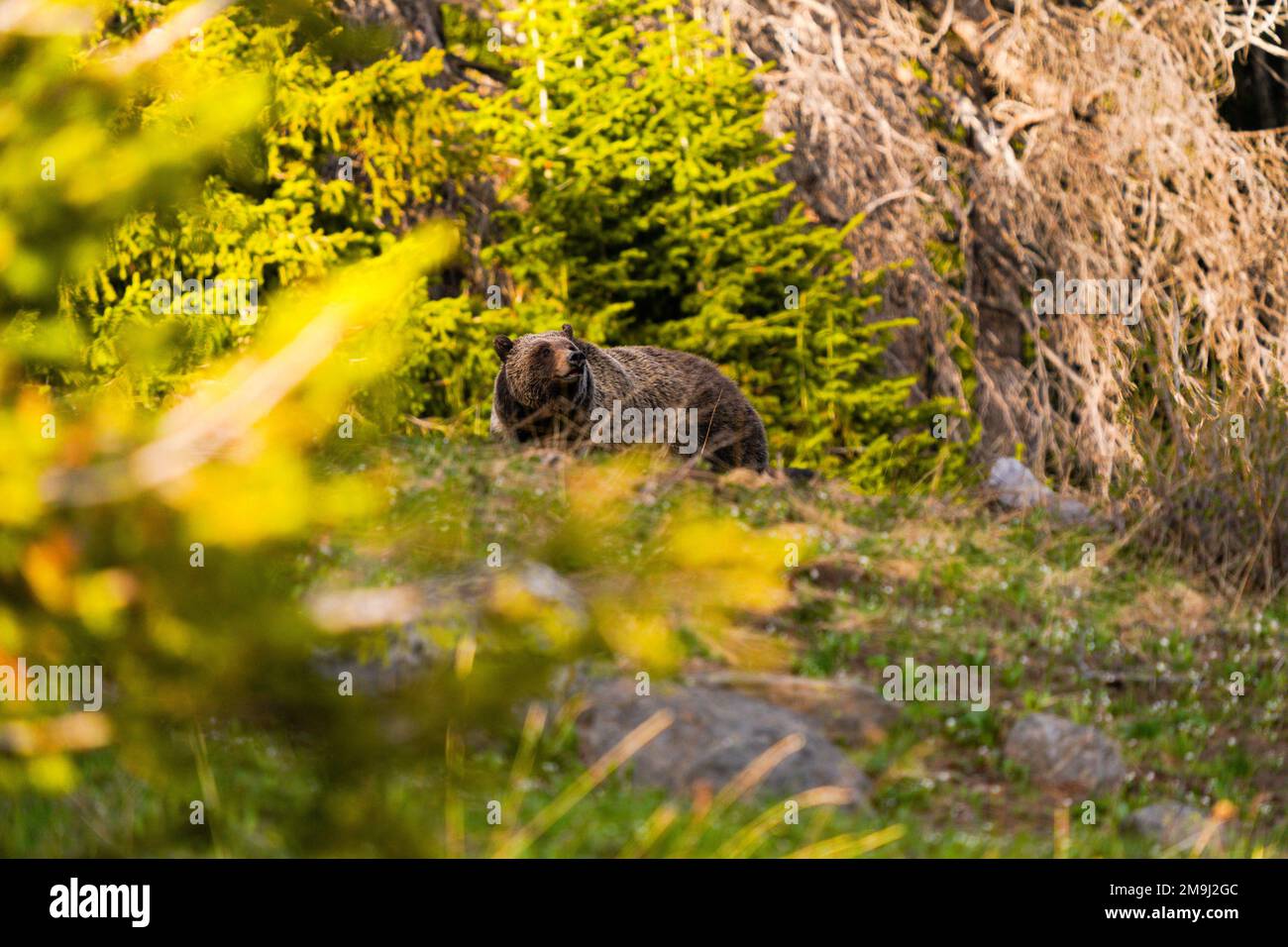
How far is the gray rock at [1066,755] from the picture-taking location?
5645 mm

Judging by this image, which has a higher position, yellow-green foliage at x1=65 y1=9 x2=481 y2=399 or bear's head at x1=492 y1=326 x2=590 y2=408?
yellow-green foliage at x1=65 y1=9 x2=481 y2=399

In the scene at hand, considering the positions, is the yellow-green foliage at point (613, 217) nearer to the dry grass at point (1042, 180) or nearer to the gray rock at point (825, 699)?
the dry grass at point (1042, 180)

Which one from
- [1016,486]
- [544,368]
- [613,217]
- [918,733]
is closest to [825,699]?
[918,733]

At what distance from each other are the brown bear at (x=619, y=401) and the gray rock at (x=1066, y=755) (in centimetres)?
336

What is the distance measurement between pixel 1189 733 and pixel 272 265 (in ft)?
26.8

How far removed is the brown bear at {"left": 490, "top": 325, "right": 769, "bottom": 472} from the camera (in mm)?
9125

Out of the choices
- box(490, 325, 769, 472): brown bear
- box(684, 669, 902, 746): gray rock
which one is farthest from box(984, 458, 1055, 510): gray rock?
box(684, 669, 902, 746): gray rock

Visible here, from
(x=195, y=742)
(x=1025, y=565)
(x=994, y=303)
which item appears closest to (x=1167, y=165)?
(x=994, y=303)

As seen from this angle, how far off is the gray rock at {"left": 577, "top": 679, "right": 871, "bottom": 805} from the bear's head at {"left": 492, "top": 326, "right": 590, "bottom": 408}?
3695 mm

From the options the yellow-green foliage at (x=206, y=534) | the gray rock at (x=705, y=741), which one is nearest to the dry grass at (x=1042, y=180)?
the gray rock at (x=705, y=741)

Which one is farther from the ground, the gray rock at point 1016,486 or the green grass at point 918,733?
the gray rock at point 1016,486

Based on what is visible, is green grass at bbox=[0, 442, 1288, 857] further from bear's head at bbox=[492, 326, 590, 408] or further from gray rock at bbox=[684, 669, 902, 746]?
bear's head at bbox=[492, 326, 590, 408]

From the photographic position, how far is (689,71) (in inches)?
515

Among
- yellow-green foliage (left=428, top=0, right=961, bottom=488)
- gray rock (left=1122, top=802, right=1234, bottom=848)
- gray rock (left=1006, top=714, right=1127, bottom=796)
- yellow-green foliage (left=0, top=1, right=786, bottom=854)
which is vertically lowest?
gray rock (left=1122, top=802, right=1234, bottom=848)
